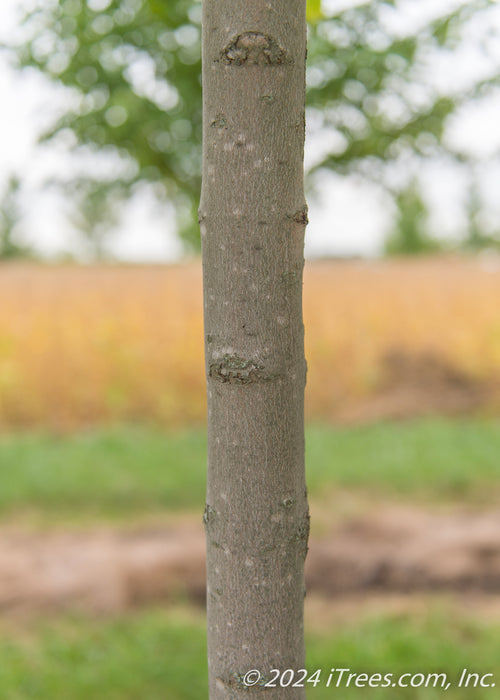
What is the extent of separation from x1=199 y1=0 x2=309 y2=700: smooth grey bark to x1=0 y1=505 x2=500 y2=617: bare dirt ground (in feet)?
10.6

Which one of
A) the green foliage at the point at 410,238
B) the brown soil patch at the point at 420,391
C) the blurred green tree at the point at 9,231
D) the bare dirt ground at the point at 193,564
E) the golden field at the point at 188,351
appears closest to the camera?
the bare dirt ground at the point at 193,564

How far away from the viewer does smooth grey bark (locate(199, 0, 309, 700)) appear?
1366 millimetres

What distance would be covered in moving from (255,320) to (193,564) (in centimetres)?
397

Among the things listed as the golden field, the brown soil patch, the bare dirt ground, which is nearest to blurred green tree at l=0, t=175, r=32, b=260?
the golden field

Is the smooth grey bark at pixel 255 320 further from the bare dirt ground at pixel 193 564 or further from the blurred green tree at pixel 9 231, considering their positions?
the blurred green tree at pixel 9 231

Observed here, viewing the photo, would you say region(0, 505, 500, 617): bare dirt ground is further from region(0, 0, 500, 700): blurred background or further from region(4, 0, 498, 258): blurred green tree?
region(4, 0, 498, 258): blurred green tree

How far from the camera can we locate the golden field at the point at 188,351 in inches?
384

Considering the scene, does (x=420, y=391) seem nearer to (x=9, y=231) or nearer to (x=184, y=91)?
(x=184, y=91)

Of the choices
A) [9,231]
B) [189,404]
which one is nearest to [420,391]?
[189,404]

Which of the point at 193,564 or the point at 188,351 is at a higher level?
the point at 188,351

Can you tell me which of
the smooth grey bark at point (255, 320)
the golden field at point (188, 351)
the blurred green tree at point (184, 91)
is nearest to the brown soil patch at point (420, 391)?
the golden field at point (188, 351)

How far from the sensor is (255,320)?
4.53ft

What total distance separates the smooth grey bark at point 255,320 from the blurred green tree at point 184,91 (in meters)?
5.09

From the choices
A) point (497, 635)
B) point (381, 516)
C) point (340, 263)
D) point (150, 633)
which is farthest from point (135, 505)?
point (340, 263)
